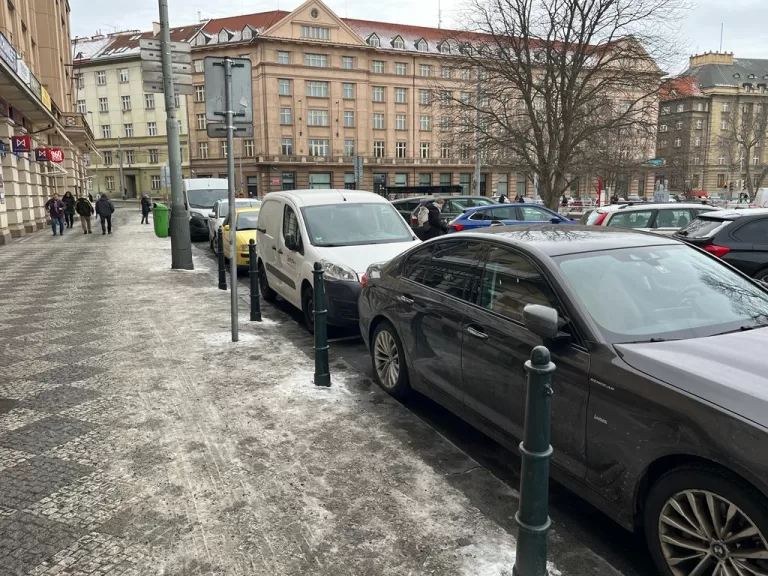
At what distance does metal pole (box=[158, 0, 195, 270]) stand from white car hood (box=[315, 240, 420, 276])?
6.32m

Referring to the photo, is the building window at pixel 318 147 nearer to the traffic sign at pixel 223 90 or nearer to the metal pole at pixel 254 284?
the metal pole at pixel 254 284

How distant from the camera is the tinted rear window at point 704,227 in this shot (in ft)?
30.6

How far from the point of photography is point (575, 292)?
3.28m

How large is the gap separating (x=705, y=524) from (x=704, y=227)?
8401 mm

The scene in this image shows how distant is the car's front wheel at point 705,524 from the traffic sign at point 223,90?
5.47m

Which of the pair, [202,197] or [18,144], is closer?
[18,144]

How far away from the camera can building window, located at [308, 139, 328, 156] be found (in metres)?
70.2

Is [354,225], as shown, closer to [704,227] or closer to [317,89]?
[704,227]

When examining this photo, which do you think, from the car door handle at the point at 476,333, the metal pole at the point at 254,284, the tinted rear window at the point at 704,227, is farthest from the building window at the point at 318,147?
the car door handle at the point at 476,333

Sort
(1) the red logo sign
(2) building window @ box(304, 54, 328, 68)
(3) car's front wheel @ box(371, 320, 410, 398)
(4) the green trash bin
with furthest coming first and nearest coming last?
1. (2) building window @ box(304, 54, 328, 68)
2. (4) the green trash bin
3. (1) the red logo sign
4. (3) car's front wheel @ box(371, 320, 410, 398)

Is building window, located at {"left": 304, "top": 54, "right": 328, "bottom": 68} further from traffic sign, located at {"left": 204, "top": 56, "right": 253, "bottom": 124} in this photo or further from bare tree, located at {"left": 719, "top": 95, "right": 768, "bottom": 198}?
traffic sign, located at {"left": 204, "top": 56, "right": 253, "bottom": 124}

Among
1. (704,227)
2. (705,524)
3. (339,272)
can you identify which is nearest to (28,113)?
(339,272)

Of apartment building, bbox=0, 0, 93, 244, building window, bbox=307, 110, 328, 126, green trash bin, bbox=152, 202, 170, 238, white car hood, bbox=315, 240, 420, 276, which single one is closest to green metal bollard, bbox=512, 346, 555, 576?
white car hood, bbox=315, 240, 420, 276

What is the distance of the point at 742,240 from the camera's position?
30.2ft
